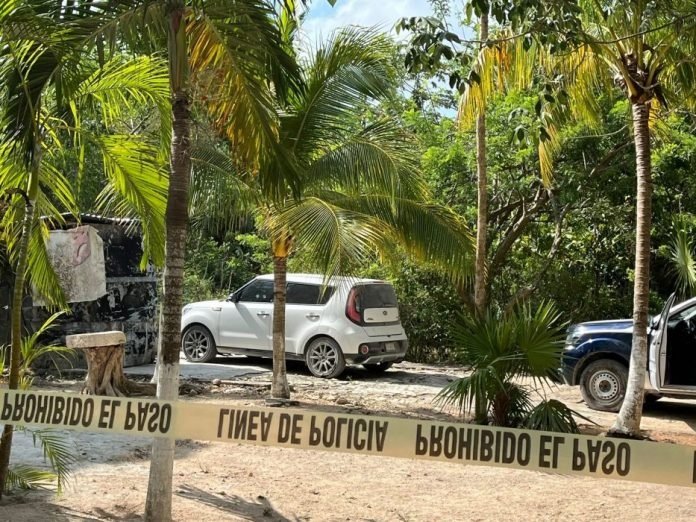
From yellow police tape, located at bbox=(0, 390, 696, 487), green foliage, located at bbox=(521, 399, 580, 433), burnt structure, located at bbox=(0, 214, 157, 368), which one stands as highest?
burnt structure, located at bbox=(0, 214, 157, 368)

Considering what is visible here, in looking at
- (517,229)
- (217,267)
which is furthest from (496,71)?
(217,267)

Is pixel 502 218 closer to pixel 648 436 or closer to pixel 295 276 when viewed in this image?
pixel 295 276

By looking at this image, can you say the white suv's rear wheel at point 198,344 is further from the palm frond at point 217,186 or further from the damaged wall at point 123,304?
the palm frond at point 217,186

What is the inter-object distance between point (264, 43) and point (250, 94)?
1.19 feet

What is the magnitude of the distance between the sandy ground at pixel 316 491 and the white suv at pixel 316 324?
208 inches

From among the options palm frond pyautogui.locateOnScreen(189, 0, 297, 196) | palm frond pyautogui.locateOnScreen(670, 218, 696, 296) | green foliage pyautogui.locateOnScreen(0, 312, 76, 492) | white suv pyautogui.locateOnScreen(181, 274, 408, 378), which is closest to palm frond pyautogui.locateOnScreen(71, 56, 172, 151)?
palm frond pyautogui.locateOnScreen(189, 0, 297, 196)

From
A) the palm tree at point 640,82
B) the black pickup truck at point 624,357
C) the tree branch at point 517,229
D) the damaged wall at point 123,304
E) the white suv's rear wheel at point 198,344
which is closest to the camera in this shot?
the palm tree at point 640,82

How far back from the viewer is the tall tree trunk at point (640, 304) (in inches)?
370

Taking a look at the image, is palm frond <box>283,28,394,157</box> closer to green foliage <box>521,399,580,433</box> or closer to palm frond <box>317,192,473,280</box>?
palm frond <box>317,192,473,280</box>

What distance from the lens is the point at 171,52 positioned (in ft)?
17.7

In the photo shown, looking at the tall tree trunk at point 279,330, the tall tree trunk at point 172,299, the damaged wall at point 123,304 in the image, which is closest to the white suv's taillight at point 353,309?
the tall tree trunk at point 279,330

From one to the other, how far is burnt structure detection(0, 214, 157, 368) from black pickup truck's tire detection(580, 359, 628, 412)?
757 centimetres

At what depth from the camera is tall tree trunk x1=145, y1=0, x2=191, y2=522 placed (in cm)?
555

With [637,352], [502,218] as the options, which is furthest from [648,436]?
[502,218]
